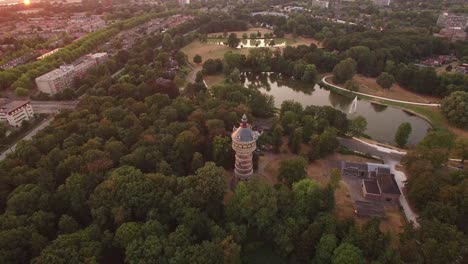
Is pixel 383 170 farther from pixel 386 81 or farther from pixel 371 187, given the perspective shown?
pixel 386 81

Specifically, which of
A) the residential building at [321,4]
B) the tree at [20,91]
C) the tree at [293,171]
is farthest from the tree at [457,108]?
the residential building at [321,4]

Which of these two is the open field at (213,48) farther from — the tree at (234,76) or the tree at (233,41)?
the tree at (234,76)

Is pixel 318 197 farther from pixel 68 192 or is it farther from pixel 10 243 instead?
pixel 10 243

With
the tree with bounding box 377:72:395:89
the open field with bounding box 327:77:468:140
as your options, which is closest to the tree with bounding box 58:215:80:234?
the open field with bounding box 327:77:468:140

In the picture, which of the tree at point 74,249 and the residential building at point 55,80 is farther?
the residential building at point 55,80

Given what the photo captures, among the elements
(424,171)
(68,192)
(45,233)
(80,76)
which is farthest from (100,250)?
(80,76)

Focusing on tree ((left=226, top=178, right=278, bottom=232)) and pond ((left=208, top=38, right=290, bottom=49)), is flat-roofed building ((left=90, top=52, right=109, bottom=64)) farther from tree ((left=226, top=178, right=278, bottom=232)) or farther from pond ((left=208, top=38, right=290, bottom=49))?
tree ((left=226, top=178, right=278, bottom=232))
